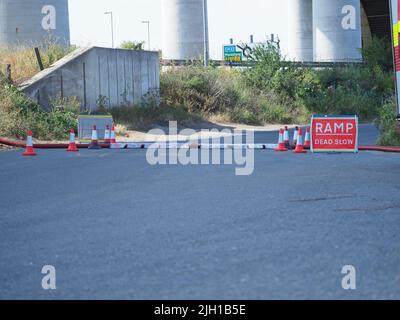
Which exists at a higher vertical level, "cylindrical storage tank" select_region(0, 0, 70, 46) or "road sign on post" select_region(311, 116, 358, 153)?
"cylindrical storage tank" select_region(0, 0, 70, 46)

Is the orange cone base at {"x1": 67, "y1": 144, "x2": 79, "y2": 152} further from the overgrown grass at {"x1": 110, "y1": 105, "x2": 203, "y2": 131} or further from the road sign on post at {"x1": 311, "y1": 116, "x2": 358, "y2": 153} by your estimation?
the overgrown grass at {"x1": 110, "y1": 105, "x2": 203, "y2": 131}

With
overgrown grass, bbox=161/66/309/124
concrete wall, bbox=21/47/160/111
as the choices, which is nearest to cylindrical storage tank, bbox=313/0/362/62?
overgrown grass, bbox=161/66/309/124

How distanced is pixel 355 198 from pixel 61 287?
19.5 ft

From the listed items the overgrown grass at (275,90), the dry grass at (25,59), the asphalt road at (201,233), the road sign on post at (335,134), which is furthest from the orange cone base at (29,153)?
the overgrown grass at (275,90)

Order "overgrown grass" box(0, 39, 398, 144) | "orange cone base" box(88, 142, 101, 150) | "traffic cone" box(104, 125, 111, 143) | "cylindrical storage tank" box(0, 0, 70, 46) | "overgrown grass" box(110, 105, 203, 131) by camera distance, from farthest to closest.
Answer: "cylindrical storage tank" box(0, 0, 70, 46), "overgrown grass" box(110, 105, 203, 131), "overgrown grass" box(0, 39, 398, 144), "traffic cone" box(104, 125, 111, 143), "orange cone base" box(88, 142, 101, 150)

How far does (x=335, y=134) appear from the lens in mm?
20438

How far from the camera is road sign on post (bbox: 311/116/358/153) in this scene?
20219 millimetres

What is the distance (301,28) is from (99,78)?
122 ft

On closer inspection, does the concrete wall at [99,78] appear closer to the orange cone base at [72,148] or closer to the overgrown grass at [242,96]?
the overgrown grass at [242,96]

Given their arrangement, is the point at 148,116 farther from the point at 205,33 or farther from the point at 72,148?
the point at 72,148

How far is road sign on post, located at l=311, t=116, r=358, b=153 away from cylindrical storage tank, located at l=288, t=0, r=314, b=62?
48237mm

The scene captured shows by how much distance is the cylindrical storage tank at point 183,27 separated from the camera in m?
49.4

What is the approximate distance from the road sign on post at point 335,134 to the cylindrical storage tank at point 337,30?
126 feet

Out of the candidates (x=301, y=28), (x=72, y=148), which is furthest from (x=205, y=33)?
(x=72, y=148)
